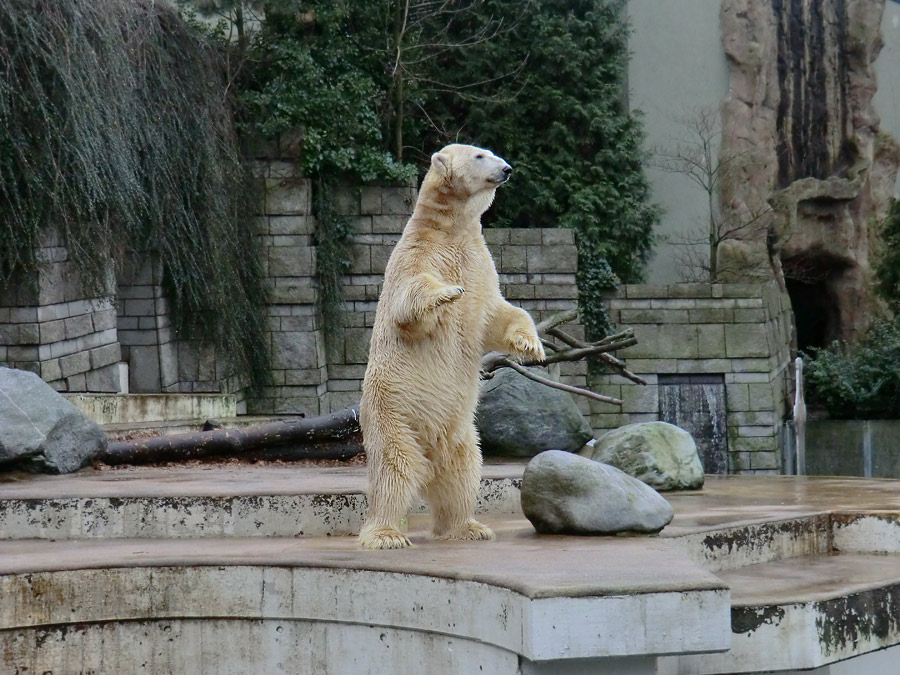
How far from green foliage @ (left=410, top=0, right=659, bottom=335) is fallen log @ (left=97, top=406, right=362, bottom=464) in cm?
831

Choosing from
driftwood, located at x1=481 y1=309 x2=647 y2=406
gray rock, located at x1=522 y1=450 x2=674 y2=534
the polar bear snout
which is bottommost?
gray rock, located at x1=522 y1=450 x2=674 y2=534

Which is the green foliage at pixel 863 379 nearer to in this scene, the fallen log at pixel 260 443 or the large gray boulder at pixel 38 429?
the fallen log at pixel 260 443

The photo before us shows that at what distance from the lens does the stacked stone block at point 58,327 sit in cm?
921

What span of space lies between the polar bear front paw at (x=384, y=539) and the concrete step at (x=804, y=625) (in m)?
1.10

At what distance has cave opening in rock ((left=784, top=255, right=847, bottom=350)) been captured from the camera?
18391 millimetres

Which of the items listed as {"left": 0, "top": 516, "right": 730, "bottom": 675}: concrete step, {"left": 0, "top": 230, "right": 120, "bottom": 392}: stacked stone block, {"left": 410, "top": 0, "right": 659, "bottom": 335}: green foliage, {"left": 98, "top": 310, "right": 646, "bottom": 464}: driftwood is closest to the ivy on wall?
{"left": 410, "top": 0, "right": 659, "bottom": 335}: green foliage

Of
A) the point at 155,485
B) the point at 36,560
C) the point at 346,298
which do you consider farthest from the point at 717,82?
the point at 36,560

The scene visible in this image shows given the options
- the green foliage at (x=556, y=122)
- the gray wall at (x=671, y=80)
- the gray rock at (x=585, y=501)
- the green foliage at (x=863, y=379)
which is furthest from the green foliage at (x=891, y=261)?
the gray rock at (x=585, y=501)

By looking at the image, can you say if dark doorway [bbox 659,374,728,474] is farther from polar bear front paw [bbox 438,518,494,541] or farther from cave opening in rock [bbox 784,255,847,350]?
polar bear front paw [bbox 438,518,494,541]

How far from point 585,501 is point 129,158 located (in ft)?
22.8

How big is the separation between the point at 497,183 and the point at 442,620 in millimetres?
1769

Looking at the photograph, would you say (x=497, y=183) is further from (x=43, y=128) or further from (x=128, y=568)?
(x=43, y=128)

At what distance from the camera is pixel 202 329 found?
12203 millimetres

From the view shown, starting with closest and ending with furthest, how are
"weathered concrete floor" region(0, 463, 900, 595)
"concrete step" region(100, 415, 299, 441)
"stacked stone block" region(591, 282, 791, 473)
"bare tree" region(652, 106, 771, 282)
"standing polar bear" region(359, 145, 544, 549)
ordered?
"weathered concrete floor" region(0, 463, 900, 595) → "standing polar bear" region(359, 145, 544, 549) → "concrete step" region(100, 415, 299, 441) → "stacked stone block" region(591, 282, 791, 473) → "bare tree" region(652, 106, 771, 282)
